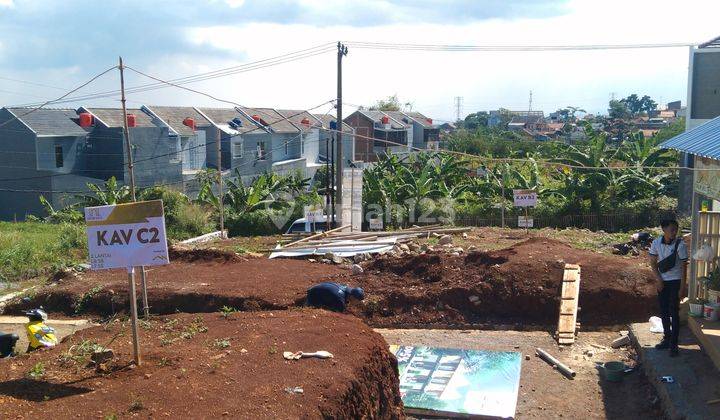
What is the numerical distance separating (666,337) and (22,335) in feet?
37.3

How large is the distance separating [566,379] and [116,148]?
34.9 metres

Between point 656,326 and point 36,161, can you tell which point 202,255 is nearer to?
point 656,326

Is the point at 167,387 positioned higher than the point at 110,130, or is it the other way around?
the point at 110,130

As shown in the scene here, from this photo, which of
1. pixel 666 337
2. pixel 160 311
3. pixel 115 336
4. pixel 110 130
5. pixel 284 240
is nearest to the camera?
pixel 115 336

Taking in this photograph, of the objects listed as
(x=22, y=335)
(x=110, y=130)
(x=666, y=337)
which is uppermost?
(x=110, y=130)

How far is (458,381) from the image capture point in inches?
→ 400

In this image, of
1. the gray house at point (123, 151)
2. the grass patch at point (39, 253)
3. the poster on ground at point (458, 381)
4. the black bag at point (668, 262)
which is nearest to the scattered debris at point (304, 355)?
the poster on ground at point (458, 381)

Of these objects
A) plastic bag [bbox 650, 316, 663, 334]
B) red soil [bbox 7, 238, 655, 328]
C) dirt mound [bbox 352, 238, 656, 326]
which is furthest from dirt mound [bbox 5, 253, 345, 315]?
plastic bag [bbox 650, 316, 663, 334]

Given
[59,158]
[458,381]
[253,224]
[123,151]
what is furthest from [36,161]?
[458,381]

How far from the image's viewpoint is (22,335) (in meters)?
13.4

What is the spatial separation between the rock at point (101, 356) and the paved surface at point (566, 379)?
5.17 m

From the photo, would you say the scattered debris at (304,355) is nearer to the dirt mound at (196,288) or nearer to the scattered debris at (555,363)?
the scattered debris at (555,363)

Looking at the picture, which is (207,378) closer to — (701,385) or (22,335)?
(701,385)

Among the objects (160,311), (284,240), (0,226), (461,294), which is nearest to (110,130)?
(0,226)
